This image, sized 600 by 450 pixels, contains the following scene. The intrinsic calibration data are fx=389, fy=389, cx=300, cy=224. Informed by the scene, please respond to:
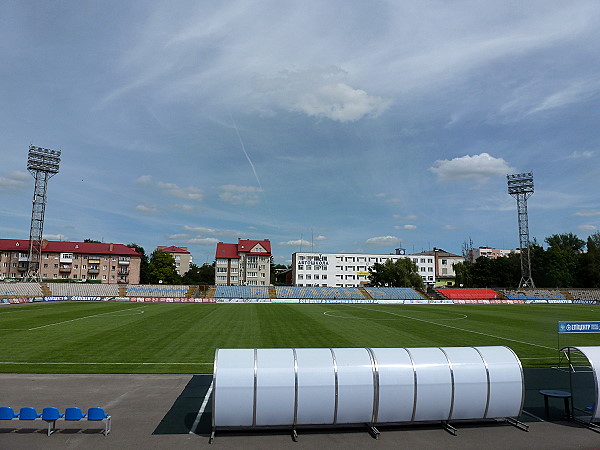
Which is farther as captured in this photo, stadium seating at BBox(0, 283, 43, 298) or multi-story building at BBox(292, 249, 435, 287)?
multi-story building at BBox(292, 249, 435, 287)

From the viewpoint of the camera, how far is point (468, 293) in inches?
3681

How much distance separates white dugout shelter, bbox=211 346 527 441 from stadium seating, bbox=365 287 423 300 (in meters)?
76.6

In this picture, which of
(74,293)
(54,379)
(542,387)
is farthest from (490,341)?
(74,293)

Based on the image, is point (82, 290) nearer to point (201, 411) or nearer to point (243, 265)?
point (243, 265)

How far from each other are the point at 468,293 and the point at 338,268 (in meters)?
50.2

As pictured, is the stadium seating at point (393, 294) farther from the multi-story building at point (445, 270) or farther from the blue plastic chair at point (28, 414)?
the blue plastic chair at point (28, 414)

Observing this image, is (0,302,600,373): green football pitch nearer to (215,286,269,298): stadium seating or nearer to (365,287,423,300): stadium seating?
(215,286,269,298): stadium seating

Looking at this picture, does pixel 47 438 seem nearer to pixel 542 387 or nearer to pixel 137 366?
pixel 137 366

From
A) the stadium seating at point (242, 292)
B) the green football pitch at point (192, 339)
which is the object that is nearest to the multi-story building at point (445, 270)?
the stadium seating at point (242, 292)

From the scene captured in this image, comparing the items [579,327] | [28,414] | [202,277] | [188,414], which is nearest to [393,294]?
[202,277]

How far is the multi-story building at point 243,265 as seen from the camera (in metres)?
122

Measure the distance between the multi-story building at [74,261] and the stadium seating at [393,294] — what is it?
73.8 metres

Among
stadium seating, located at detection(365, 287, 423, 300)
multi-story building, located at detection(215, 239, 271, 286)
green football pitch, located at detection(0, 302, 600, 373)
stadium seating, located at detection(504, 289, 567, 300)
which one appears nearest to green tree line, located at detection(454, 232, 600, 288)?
stadium seating, located at detection(504, 289, 567, 300)

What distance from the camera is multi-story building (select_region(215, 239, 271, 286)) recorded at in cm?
12200
